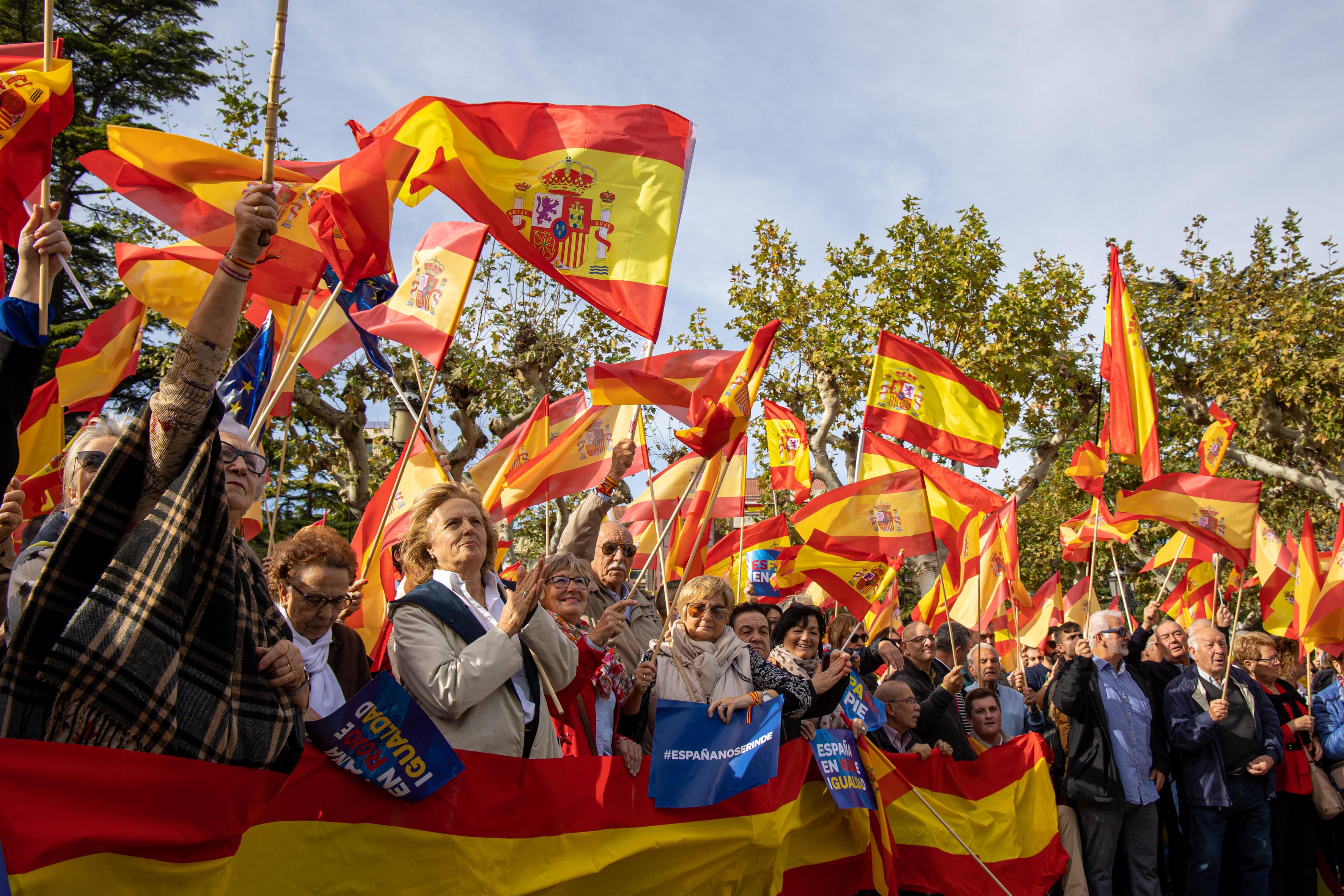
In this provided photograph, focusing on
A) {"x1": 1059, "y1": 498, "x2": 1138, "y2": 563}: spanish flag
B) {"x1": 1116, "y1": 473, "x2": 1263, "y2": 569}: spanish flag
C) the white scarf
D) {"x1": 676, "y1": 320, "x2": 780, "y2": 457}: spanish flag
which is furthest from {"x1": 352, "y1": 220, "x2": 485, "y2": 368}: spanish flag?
{"x1": 1059, "y1": 498, "x2": 1138, "y2": 563}: spanish flag

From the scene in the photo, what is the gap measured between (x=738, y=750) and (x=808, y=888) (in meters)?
1.00

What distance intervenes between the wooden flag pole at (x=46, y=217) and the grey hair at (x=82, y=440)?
0.39 m

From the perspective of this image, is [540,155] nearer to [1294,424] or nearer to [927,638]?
[927,638]

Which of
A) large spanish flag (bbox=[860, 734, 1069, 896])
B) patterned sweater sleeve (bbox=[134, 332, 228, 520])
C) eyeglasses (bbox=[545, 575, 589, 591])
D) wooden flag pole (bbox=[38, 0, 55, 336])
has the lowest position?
large spanish flag (bbox=[860, 734, 1069, 896])

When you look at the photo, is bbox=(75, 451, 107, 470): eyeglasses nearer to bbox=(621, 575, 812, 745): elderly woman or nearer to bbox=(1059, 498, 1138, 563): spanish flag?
bbox=(621, 575, 812, 745): elderly woman

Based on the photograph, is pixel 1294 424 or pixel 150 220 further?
pixel 1294 424

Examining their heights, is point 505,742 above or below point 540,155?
below

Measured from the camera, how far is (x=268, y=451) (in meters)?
16.0

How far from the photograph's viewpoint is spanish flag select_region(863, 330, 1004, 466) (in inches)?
327

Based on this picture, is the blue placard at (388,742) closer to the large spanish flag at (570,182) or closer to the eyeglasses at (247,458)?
the eyeglasses at (247,458)

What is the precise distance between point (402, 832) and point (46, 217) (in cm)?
209

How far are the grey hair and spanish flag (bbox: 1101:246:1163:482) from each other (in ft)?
24.3

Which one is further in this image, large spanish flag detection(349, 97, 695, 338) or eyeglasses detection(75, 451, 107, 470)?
large spanish flag detection(349, 97, 695, 338)

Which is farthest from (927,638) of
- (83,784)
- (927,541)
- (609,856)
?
(83,784)
